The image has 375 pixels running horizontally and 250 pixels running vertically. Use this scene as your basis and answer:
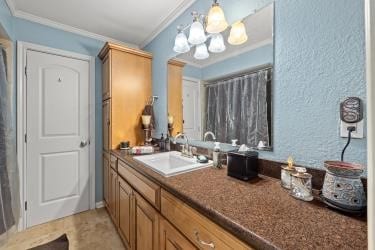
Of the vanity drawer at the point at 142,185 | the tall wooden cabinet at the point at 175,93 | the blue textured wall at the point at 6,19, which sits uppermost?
the blue textured wall at the point at 6,19

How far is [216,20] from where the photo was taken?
4.03 ft

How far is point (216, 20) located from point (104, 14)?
136 cm

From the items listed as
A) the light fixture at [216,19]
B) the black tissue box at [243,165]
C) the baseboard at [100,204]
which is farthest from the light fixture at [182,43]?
the baseboard at [100,204]

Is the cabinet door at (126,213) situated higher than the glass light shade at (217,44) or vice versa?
the glass light shade at (217,44)

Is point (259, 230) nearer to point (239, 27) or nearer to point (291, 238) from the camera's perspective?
point (291, 238)

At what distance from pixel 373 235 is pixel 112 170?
197 cm

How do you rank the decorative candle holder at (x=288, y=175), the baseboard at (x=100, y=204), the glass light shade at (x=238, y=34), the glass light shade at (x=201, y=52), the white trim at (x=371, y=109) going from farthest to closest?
1. the baseboard at (x=100, y=204)
2. the glass light shade at (x=201, y=52)
3. the glass light shade at (x=238, y=34)
4. the decorative candle holder at (x=288, y=175)
5. the white trim at (x=371, y=109)

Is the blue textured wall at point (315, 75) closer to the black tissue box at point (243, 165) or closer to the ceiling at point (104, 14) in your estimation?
the black tissue box at point (243, 165)

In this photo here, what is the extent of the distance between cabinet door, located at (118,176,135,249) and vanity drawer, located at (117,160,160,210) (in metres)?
0.08

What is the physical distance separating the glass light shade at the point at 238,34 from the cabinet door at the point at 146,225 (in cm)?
124

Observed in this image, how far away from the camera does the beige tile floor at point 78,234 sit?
1659mm

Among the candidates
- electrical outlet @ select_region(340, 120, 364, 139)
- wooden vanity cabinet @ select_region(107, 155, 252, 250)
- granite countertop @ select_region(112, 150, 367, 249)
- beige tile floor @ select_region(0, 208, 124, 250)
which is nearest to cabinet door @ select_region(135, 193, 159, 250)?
wooden vanity cabinet @ select_region(107, 155, 252, 250)

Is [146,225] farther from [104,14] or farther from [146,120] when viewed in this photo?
[104,14]

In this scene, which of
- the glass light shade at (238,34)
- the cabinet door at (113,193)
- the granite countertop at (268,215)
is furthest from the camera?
the cabinet door at (113,193)
